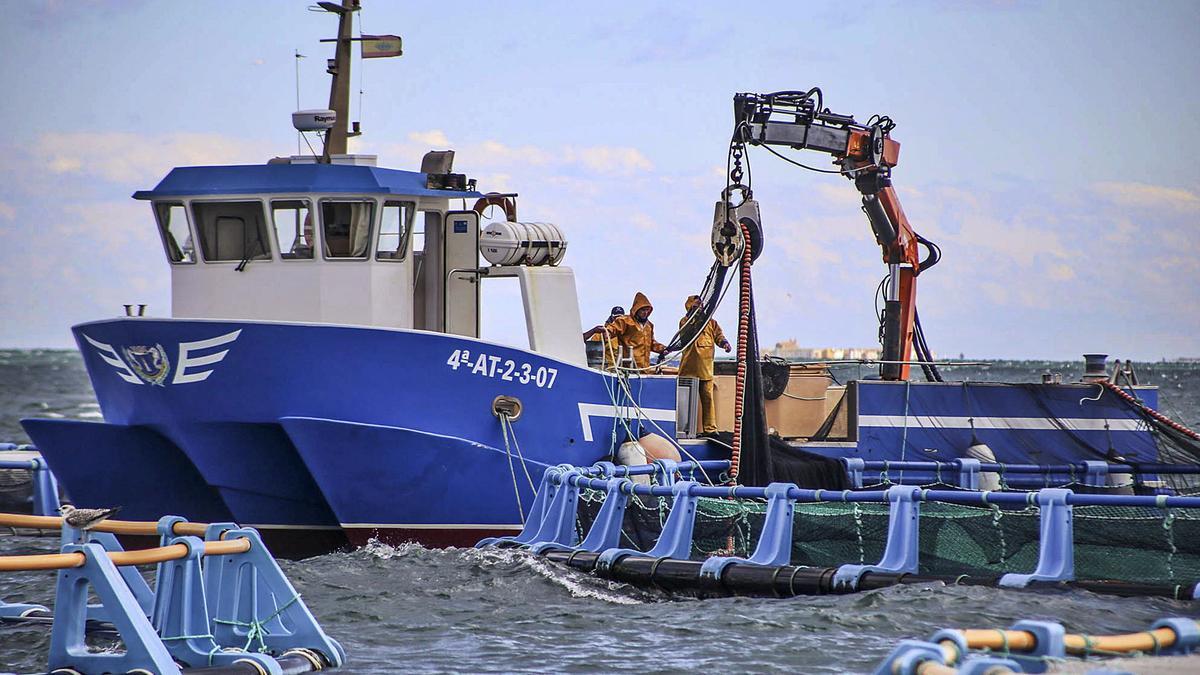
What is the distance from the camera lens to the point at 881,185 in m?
22.1

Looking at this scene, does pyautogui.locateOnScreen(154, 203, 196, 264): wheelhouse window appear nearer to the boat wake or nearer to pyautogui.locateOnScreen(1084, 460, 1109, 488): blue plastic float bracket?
the boat wake

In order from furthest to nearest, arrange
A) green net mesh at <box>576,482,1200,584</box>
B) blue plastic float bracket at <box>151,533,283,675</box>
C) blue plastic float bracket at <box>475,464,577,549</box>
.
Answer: blue plastic float bracket at <box>475,464,577,549</box>
green net mesh at <box>576,482,1200,584</box>
blue plastic float bracket at <box>151,533,283,675</box>

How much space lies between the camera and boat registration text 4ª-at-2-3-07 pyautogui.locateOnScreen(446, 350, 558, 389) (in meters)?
15.4

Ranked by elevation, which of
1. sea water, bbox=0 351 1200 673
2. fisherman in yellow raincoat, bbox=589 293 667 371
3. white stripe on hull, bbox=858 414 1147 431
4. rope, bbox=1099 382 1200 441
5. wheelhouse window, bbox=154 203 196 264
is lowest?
sea water, bbox=0 351 1200 673

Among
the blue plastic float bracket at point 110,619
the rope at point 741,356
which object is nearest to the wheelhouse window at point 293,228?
the rope at point 741,356

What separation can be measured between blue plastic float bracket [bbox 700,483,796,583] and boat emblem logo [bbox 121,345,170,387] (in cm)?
565

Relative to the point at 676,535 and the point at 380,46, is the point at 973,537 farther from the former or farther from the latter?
the point at 380,46

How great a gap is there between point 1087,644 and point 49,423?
12096 mm

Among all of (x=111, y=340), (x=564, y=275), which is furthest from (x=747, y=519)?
(x=111, y=340)

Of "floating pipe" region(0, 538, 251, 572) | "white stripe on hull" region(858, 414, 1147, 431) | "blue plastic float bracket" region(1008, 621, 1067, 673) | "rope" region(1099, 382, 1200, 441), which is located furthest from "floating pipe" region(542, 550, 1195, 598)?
"rope" region(1099, 382, 1200, 441)

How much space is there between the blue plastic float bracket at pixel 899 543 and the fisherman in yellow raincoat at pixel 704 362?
5933 millimetres

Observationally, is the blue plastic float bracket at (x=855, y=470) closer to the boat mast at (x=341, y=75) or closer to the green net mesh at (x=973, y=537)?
the green net mesh at (x=973, y=537)

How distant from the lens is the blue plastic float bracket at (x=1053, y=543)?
11.4m

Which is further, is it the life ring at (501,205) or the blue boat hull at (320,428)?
the life ring at (501,205)
